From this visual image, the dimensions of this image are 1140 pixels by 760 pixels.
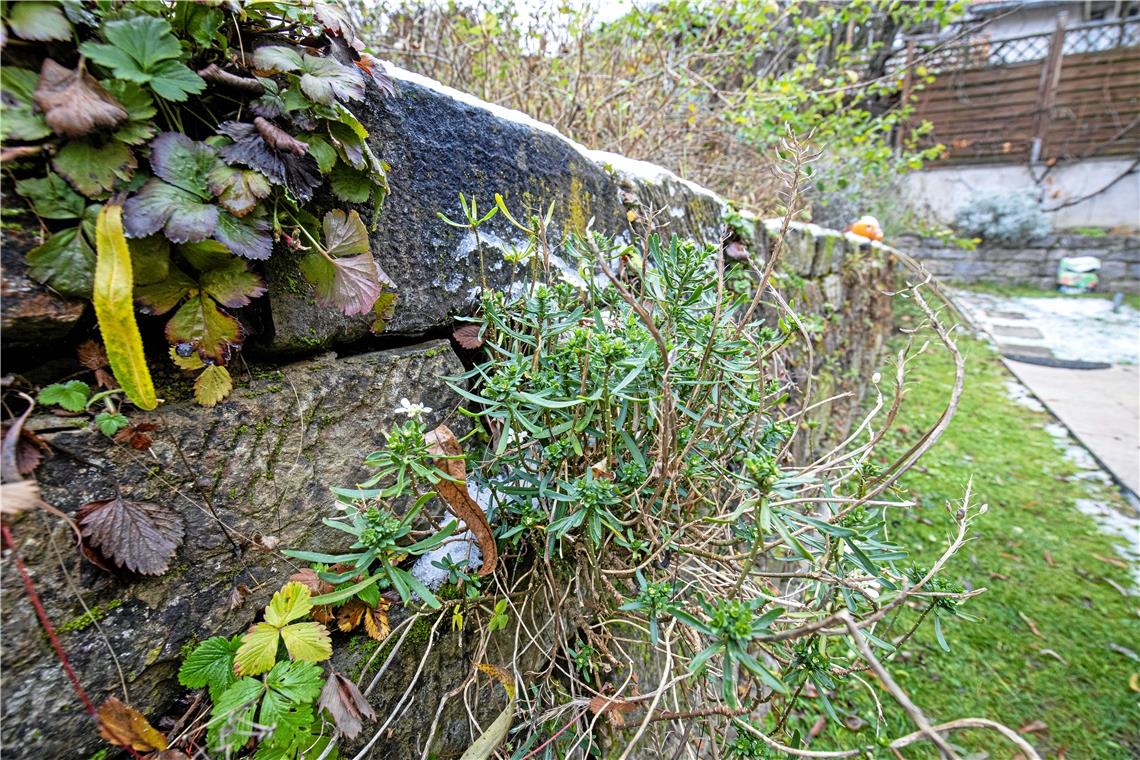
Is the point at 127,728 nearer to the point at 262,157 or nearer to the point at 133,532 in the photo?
the point at 133,532

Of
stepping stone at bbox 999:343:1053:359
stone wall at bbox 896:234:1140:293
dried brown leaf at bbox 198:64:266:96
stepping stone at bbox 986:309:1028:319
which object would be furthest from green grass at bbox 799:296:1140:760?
stone wall at bbox 896:234:1140:293

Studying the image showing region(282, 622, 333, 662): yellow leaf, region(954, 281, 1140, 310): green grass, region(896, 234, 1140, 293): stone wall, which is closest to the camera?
region(282, 622, 333, 662): yellow leaf

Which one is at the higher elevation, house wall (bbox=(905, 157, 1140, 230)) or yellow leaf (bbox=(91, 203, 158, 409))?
yellow leaf (bbox=(91, 203, 158, 409))

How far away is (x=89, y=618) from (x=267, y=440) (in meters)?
0.32

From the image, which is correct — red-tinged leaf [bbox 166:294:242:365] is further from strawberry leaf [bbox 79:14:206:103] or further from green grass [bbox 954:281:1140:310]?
green grass [bbox 954:281:1140:310]

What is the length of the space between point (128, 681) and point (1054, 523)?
4456 mm

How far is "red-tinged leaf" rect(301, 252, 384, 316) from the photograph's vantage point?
895mm

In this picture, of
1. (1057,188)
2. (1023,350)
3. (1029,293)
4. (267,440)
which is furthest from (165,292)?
(1057,188)

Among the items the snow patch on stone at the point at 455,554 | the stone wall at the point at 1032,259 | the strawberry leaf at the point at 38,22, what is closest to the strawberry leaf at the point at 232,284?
the strawberry leaf at the point at 38,22

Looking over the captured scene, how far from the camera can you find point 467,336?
3.91ft

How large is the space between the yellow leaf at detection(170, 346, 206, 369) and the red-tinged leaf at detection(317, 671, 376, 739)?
558 mm

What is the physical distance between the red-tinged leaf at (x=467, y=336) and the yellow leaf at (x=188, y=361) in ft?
1.63

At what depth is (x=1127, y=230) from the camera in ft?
32.5

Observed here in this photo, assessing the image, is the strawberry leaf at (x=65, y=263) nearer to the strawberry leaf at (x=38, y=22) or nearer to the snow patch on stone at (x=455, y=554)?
the strawberry leaf at (x=38, y=22)
